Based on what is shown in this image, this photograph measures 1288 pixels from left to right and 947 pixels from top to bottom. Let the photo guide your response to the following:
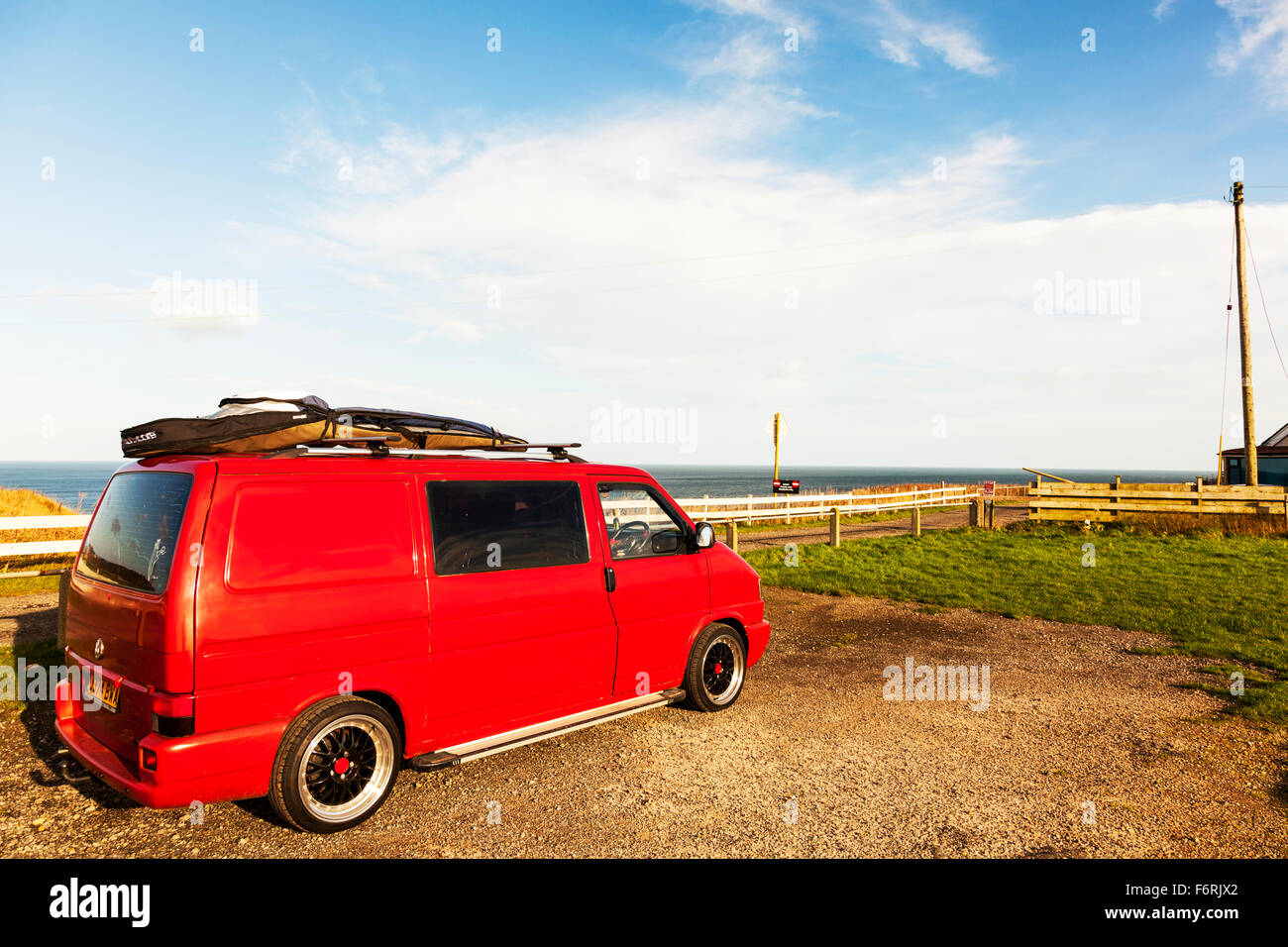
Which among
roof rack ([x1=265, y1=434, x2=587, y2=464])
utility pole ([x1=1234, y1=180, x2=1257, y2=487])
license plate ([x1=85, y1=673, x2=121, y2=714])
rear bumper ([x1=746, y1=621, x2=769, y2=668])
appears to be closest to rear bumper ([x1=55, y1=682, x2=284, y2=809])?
license plate ([x1=85, y1=673, x2=121, y2=714])

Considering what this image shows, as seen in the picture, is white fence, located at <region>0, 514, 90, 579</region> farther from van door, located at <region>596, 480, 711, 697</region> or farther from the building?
the building

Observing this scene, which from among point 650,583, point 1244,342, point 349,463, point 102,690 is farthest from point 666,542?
point 1244,342

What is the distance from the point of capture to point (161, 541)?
12.6ft

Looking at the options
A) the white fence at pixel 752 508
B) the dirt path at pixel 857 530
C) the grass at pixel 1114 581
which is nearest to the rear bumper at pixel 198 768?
the white fence at pixel 752 508

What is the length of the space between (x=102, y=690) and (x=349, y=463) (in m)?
1.85

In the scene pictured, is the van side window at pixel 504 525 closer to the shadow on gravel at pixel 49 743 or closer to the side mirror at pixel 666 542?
the side mirror at pixel 666 542

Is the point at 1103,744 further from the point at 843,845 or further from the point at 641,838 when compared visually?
the point at 641,838

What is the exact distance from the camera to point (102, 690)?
410 centimetres

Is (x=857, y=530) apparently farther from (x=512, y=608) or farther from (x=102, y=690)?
(x=102, y=690)

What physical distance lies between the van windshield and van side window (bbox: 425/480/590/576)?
54.5 inches

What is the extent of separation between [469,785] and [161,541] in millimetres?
2387

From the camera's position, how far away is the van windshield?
3.82 metres

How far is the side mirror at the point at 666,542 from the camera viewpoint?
601 centimetres
